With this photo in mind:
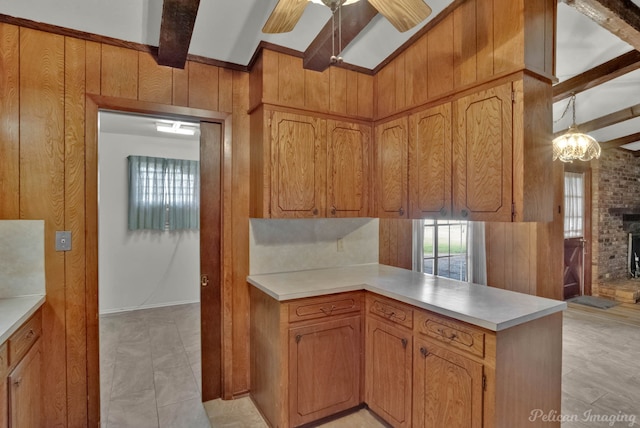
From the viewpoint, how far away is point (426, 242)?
408 centimetres

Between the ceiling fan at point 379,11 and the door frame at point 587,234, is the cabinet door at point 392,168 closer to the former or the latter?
the ceiling fan at point 379,11

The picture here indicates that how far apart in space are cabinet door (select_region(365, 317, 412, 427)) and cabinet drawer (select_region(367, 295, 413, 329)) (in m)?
0.05

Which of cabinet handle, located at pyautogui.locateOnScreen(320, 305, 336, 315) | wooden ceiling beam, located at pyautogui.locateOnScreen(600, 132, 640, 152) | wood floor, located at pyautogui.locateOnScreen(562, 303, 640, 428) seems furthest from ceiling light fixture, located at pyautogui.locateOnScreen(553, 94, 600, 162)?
wooden ceiling beam, located at pyautogui.locateOnScreen(600, 132, 640, 152)

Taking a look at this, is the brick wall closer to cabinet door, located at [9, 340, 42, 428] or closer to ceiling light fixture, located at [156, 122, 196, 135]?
ceiling light fixture, located at [156, 122, 196, 135]

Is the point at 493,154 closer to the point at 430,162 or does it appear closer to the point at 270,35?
the point at 430,162

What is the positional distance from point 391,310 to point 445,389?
52 centimetres

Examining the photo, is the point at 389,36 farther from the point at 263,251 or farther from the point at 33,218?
the point at 33,218

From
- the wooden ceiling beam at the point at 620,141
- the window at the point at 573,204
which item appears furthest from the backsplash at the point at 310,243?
the wooden ceiling beam at the point at 620,141

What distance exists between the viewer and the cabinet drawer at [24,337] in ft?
5.06

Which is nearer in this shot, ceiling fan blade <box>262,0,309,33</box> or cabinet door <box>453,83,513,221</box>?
ceiling fan blade <box>262,0,309,33</box>

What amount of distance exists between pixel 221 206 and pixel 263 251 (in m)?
0.48

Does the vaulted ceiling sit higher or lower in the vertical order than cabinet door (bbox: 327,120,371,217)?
higher

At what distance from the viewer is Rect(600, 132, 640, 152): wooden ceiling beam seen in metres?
5.51

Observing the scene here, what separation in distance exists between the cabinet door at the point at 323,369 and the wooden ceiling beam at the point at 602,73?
3298 millimetres
